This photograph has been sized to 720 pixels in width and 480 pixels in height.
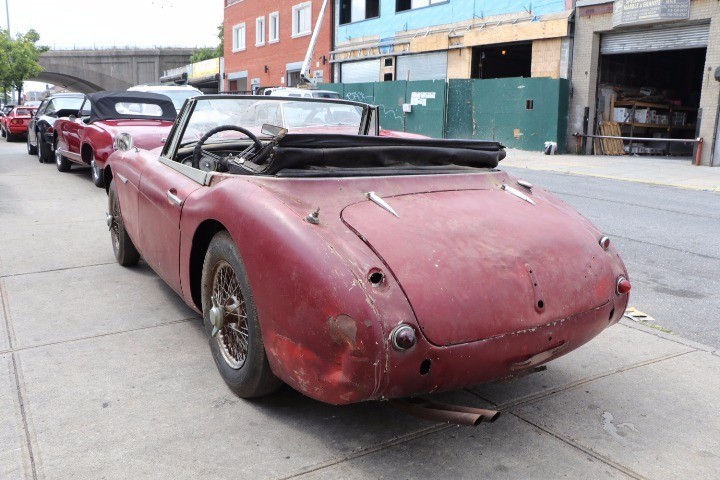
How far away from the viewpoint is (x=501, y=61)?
986 inches

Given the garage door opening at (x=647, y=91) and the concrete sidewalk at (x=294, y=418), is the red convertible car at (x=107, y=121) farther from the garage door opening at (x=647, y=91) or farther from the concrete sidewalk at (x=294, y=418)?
the garage door opening at (x=647, y=91)

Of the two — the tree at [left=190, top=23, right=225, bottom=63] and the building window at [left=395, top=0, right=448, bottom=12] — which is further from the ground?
the tree at [left=190, top=23, right=225, bottom=63]

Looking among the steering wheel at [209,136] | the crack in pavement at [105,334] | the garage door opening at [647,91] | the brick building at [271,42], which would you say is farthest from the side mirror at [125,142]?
the brick building at [271,42]

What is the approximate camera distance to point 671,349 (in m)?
3.96

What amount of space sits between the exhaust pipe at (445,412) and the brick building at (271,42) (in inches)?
1180

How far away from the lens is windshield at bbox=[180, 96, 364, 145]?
4371 millimetres

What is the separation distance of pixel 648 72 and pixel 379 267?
74.2ft

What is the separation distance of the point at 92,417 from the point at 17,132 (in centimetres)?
2265

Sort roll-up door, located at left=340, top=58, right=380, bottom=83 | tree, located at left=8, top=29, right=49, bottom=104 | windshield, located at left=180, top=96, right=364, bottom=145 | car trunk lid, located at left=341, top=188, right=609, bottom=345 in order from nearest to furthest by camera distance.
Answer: car trunk lid, located at left=341, top=188, right=609, bottom=345
windshield, located at left=180, top=96, right=364, bottom=145
roll-up door, located at left=340, top=58, right=380, bottom=83
tree, located at left=8, top=29, right=49, bottom=104

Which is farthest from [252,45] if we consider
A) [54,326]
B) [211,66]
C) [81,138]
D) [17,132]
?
[54,326]

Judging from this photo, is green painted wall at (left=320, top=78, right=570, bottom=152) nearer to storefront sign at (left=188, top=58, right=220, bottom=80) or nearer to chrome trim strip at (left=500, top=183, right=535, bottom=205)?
chrome trim strip at (left=500, top=183, right=535, bottom=205)

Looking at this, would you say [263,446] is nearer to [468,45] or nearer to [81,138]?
[81,138]

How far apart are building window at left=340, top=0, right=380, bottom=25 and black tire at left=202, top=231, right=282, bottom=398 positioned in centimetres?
2655

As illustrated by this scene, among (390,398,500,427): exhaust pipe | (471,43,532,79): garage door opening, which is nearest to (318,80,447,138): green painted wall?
(471,43,532,79): garage door opening
